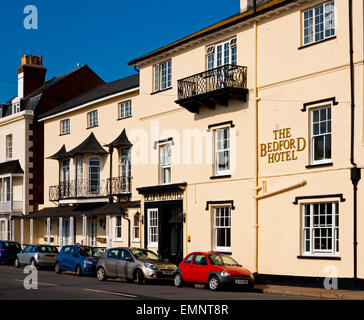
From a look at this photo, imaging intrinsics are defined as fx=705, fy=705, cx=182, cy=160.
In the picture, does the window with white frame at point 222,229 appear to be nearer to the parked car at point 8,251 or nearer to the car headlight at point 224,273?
the car headlight at point 224,273

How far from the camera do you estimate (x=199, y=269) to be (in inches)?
955

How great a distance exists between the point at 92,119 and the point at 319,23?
19.3 m

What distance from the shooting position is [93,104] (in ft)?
133

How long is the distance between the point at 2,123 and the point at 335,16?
3270 centimetres

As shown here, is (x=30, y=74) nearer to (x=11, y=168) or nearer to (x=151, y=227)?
(x=11, y=168)

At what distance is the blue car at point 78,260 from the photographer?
3070 cm

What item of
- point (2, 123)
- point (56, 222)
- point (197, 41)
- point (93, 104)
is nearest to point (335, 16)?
point (197, 41)

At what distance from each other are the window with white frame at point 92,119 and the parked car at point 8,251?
8393 millimetres

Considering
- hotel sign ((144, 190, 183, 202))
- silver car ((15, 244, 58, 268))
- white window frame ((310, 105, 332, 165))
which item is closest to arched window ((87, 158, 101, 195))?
silver car ((15, 244, 58, 268))

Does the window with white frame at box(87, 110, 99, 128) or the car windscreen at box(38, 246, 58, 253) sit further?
the window with white frame at box(87, 110, 99, 128)

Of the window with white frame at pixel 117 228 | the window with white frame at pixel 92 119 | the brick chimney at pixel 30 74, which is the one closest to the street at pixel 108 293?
the window with white frame at pixel 117 228

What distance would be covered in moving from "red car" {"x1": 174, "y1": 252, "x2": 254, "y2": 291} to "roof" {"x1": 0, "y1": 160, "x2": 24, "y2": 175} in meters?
25.2

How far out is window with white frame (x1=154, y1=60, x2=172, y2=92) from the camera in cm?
3219

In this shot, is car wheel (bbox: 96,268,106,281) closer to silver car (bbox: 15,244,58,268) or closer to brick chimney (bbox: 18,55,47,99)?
silver car (bbox: 15,244,58,268)
